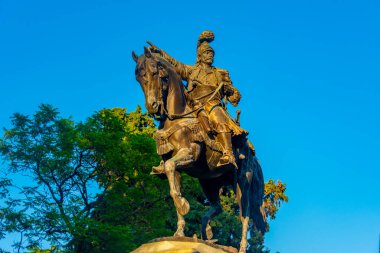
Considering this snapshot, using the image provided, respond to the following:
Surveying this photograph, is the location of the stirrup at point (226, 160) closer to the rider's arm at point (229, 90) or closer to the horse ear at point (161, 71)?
the rider's arm at point (229, 90)

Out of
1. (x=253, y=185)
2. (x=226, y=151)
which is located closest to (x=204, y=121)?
(x=226, y=151)

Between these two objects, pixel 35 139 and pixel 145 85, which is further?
pixel 35 139

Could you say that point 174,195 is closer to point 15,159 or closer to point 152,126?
point 15,159

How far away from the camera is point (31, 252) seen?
2670 centimetres

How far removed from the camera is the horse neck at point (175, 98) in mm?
11742

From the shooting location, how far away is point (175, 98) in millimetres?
11781

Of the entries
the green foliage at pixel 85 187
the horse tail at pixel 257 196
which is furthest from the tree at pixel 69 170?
the horse tail at pixel 257 196

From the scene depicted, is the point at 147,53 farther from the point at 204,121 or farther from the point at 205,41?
the point at 205,41

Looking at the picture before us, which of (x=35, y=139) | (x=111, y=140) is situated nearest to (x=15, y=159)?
(x=35, y=139)

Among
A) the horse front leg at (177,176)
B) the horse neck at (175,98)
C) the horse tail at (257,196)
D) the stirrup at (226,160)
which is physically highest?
the horse neck at (175,98)

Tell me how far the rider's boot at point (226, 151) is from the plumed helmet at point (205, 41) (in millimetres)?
2146

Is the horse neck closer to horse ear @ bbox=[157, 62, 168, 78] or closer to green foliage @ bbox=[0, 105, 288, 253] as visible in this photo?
horse ear @ bbox=[157, 62, 168, 78]

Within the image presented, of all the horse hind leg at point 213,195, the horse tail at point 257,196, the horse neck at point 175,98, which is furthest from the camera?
the horse tail at point 257,196

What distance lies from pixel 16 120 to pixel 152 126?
1243 centimetres
